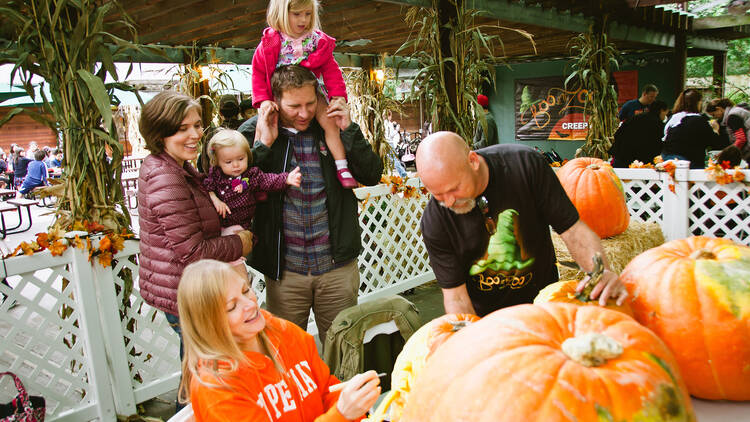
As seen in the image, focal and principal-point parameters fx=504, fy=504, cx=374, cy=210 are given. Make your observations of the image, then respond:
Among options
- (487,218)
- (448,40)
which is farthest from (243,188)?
(448,40)

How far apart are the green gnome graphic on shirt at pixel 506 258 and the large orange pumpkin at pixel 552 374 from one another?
0.79 metres

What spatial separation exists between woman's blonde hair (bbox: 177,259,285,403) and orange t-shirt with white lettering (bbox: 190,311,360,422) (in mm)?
31

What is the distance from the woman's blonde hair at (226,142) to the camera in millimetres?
2090

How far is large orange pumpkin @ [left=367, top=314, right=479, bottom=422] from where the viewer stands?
2.88ft

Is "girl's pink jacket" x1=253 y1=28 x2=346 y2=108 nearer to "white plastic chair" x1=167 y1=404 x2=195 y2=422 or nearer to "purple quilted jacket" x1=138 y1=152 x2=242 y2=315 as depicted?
"purple quilted jacket" x1=138 y1=152 x2=242 y2=315

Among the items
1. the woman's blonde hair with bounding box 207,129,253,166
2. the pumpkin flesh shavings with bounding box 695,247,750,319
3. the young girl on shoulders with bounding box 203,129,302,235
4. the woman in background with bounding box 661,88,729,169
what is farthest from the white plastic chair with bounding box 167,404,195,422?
the woman in background with bounding box 661,88,729,169

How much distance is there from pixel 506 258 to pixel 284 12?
1.42m

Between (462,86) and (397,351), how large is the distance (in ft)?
8.27

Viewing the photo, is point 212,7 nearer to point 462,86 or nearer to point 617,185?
point 462,86

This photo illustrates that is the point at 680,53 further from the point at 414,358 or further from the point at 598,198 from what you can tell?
the point at 414,358

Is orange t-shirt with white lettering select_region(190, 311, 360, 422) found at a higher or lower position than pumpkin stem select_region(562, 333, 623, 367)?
lower

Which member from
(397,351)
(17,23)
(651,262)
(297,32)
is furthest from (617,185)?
(17,23)

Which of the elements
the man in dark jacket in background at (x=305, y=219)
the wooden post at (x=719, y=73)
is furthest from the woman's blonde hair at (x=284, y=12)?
the wooden post at (x=719, y=73)

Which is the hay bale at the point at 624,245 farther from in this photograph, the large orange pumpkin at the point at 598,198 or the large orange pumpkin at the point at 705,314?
the large orange pumpkin at the point at 705,314
